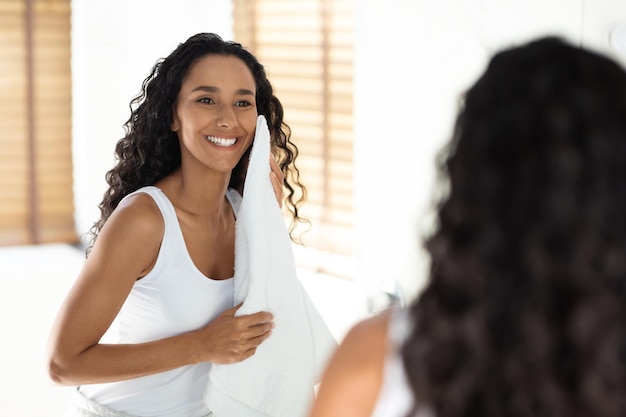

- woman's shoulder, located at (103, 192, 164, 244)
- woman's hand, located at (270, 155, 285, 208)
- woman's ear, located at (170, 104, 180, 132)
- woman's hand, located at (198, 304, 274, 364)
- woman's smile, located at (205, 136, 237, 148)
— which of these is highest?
woman's ear, located at (170, 104, 180, 132)

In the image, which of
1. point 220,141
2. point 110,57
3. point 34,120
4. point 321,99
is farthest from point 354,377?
point 34,120

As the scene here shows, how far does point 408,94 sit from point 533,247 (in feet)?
3.31

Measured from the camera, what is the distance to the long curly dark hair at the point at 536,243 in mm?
600

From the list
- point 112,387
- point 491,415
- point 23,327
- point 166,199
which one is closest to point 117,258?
point 166,199

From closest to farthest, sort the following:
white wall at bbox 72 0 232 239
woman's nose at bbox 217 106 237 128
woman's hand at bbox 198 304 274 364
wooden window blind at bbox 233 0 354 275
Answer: woman's hand at bbox 198 304 274 364 < woman's nose at bbox 217 106 237 128 < wooden window blind at bbox 233 0 354 275 < white wall at bbox 72 0 232 239

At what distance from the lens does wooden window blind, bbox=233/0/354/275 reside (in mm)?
2299

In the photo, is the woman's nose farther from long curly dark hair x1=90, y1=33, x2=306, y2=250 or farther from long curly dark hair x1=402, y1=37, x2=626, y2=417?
long curly dark hair x1=402, y1=37, x2=626, y2=417

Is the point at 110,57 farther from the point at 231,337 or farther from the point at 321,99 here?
the point at 231,337

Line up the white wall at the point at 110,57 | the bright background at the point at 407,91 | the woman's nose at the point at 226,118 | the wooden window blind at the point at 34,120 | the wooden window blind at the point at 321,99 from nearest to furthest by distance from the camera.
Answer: the bright background at the point at 407,91 < the woman's nose at the point at 226,118 < the wooden window blind at the point at 321,99 < the white wall at the point at 110,57 < the wooden window blind at the point at 34,120

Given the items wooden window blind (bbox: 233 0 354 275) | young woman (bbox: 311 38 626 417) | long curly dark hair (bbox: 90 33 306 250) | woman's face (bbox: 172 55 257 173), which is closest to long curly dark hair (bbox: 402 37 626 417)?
young woman (bbox: 311 38 626 417)

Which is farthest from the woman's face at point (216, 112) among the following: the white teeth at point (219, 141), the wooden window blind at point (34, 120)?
the wooden window blind at point (34, 120)

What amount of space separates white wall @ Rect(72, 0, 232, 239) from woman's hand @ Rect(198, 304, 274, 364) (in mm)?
1571

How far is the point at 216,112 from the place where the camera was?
1.58m

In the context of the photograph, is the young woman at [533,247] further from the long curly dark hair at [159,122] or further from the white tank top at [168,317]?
the long curly dark hair at [159,122]
